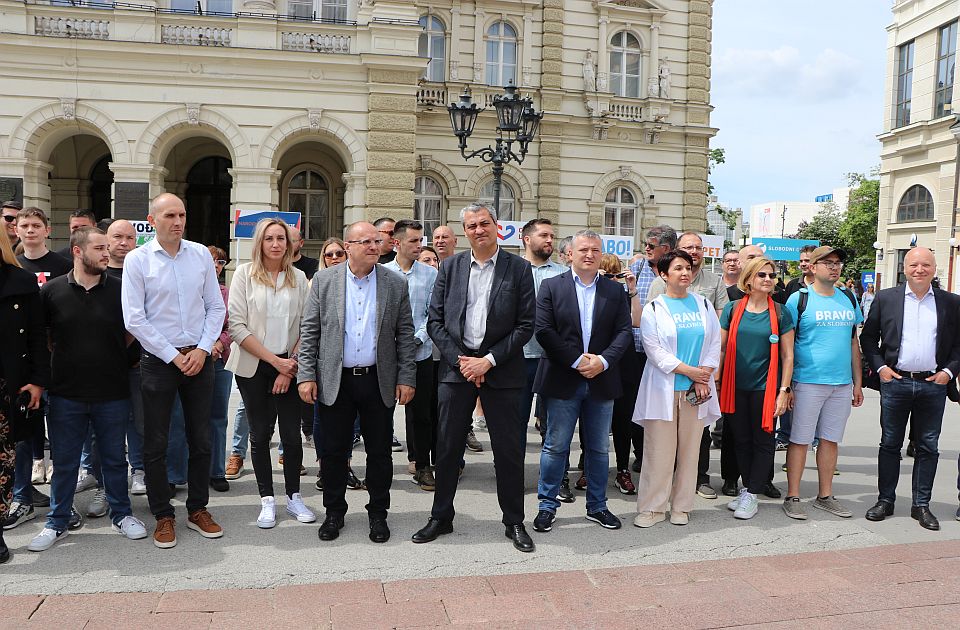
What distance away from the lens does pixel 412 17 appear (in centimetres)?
1711

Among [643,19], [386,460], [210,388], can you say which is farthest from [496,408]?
[643,19]

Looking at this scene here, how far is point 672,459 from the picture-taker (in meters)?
5.84

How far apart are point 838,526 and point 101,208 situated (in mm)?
21431

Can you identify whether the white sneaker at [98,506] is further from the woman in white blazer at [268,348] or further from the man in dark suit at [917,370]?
the man in dark suit at [917,370]

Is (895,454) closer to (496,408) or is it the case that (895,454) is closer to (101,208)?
(496,408)

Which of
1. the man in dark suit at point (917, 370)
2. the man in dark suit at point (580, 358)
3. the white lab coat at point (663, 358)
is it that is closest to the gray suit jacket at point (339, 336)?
the man in dark suit at point (580, 358)

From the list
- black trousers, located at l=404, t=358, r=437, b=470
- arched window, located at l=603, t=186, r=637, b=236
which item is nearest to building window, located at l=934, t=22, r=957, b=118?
arched window, located at l=603, t=186, r=637, b=236

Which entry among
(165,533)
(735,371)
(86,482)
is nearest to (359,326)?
(165,533)

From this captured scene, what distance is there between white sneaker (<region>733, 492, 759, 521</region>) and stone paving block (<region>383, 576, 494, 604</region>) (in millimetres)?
2459

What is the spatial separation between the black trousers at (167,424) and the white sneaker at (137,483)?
1.13 meters

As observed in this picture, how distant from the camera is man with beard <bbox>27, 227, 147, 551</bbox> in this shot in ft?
16.8

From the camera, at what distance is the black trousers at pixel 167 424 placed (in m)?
5.11

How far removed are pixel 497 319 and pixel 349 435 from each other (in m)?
1.39

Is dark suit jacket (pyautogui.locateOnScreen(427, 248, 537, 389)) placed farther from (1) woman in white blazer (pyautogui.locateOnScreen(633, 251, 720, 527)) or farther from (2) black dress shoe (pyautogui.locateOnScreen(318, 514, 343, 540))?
(2) black dress shoe (pyautogui.locateOnScreen(318, 514, 343, 540))
